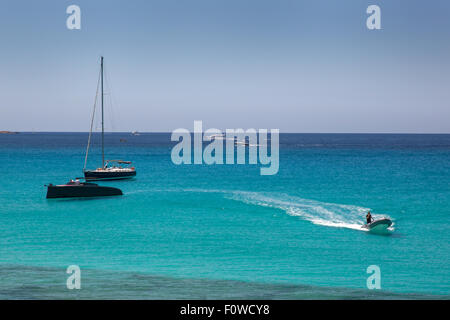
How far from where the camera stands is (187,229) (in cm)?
3438

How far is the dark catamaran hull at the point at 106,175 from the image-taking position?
6406cm

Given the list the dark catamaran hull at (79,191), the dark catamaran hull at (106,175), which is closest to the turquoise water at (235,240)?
the dark catamaran hull at (79,191)

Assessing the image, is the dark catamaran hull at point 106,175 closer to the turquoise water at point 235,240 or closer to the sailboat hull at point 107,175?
the sailboat hull at point 107,175

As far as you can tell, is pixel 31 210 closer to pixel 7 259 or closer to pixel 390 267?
pixel 7 259

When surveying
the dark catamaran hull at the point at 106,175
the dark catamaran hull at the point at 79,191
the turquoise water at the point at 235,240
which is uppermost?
the dark catamaran hull at the point at 106,175

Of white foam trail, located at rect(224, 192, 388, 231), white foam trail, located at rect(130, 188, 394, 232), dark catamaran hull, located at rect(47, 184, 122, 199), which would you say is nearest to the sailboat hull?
dark catamaran hull, located at rect(47, 184, 122, 199)

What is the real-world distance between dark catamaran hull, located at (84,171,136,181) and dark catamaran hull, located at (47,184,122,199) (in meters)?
13.2

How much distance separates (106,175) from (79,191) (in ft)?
54.0

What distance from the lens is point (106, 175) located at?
66.5 metres

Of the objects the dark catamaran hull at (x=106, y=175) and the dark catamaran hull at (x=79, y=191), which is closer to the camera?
the dark catamaran hull at (x=79, y=191)

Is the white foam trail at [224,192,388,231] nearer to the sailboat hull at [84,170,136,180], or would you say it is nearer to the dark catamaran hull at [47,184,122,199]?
the dark catamaran hull at [47,184,122,199]

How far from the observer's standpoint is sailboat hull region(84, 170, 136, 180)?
64.1 metres
